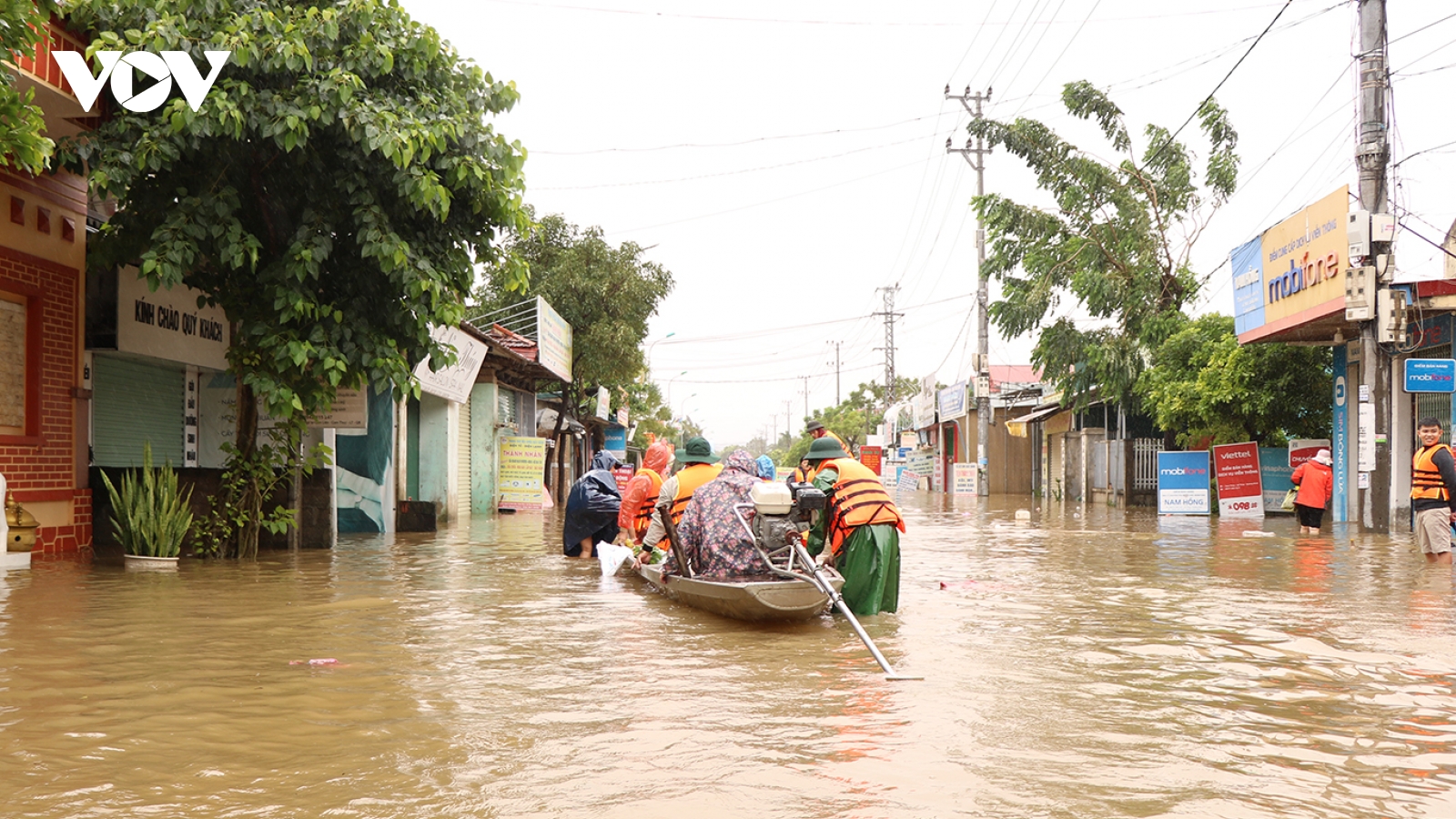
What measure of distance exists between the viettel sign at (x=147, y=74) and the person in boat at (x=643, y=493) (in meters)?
5.41

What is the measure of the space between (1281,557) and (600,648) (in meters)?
10.8

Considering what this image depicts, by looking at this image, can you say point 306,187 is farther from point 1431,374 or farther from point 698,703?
point 1431,374

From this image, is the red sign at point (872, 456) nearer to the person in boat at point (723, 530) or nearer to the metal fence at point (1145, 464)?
the metal fence at point (1145, 464)

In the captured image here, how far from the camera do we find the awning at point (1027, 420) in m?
40.6

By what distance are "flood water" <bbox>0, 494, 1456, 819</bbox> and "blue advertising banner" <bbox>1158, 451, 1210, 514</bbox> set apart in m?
14.2

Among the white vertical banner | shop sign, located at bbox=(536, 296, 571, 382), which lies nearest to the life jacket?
the white vertical banner

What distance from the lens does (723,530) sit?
900 cm

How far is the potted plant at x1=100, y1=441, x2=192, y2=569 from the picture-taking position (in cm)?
1167

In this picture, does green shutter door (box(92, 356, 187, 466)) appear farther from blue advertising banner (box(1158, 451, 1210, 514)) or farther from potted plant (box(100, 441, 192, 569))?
blue advertising banner (box(1158, 451, 1210, 514))

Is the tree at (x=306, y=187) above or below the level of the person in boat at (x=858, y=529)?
above

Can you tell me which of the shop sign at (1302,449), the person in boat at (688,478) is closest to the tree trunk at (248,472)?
the person in boat at (688,478)

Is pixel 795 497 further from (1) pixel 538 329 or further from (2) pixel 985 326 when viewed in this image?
(2) pixel 985 326

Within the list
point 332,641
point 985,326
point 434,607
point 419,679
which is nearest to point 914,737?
point 419,679

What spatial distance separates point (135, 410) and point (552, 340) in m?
14.6
